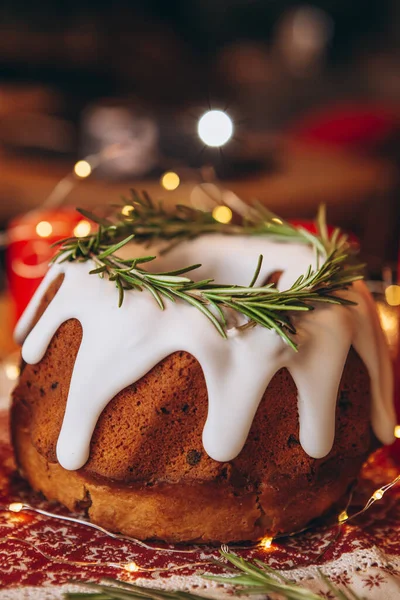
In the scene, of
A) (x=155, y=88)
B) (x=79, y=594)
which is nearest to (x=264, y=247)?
(x=79, y=594)

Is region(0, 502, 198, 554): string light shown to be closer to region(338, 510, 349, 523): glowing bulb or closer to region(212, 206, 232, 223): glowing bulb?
region(338, 510, 349, 523): glowing bulb

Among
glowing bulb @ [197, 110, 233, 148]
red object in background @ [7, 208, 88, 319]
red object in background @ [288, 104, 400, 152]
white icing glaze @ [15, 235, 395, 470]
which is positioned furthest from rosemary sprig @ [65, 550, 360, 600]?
red object in background @ [288, 104, 400, 152]

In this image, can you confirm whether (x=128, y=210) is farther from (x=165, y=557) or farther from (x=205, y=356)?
(x=165, y=557)

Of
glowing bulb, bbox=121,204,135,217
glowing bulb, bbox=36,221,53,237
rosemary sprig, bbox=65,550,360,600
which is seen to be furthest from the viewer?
glowing bulb, bbox=36,221,53,237

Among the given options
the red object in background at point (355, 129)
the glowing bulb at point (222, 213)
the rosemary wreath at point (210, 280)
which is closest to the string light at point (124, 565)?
the rosemary wreath at point (210, 280)

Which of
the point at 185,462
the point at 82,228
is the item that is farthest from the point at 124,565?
the point at 82,228

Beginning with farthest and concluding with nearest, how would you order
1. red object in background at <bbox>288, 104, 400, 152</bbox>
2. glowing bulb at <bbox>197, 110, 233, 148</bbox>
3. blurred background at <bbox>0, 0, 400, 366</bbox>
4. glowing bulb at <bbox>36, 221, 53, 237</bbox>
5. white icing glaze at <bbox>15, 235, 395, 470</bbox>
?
Result: red object in background at <bbox>288, 104, 400, 152</bbox>, blurred background at <bbox>0, 0, 400, 366</bbox>, glowing bulb at <bbox>36, 221, 53, 237</bbox>, glowing bulb at <bbox>197, 110, 233, 148</bbox>, white icing glaze at <bbox>15, 235, 395, 470</bbox>
